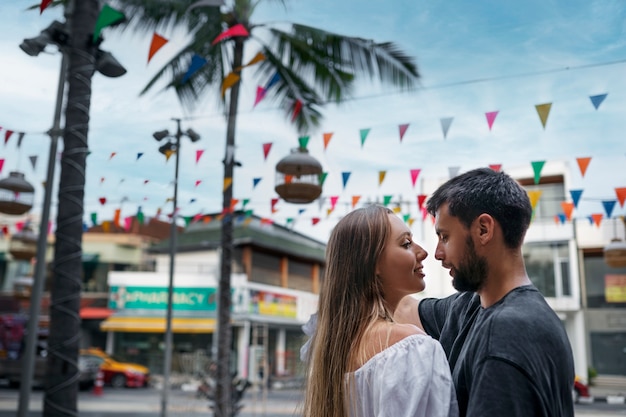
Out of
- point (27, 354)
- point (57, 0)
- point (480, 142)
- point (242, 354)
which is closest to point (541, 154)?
point (480, 142)

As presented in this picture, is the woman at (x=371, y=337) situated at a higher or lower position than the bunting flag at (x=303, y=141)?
lower

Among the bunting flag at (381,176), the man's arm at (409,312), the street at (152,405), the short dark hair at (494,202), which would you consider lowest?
the street at (152,405)

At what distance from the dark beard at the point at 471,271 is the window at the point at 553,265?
2133 centimetres

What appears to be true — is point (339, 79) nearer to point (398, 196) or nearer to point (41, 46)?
point (398, 196)

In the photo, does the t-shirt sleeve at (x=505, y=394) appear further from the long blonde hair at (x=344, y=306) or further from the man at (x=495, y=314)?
the long blonde hair at (x=344, y=306)

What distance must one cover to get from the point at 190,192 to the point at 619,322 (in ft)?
65.8

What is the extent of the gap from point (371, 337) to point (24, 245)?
1292 cm

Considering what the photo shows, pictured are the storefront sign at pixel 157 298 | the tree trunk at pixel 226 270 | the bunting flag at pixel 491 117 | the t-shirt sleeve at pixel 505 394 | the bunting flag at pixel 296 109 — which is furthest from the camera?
the storefront sign at pixel 157 298

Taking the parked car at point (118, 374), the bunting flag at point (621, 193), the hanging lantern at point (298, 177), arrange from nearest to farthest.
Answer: the hanging lantern at point (298, 177)
the bunting flag at point (621, 193)
the parked car at point (118, 374)

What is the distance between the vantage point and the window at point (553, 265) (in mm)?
21578

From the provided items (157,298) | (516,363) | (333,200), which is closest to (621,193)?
(333,200)

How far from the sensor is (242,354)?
2509 cm

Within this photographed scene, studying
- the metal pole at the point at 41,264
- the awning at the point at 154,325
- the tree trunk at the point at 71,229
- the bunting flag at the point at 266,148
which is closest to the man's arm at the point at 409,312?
the tree trunk at the point at 71,229

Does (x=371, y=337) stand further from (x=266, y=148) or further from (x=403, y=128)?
(x=266, y=148)
